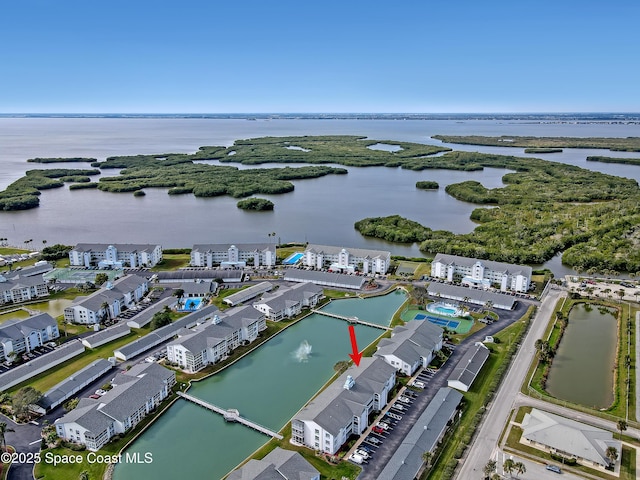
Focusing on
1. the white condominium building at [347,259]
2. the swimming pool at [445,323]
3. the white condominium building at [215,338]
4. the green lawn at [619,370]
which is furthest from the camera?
the white condominium building at [347,259]

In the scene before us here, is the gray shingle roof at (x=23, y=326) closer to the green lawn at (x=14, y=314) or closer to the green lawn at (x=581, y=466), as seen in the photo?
the green lawn at (x=14, y=314)

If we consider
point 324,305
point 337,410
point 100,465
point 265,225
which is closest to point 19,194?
point 265,225

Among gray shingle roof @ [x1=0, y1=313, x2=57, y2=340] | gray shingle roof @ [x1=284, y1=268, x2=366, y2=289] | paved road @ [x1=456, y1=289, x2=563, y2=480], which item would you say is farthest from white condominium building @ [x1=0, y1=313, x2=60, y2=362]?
paved road @ [x1=456, y1=289, x2=563, y2=480]

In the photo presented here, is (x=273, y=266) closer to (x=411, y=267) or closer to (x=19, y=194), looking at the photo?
(x=411, y=267)

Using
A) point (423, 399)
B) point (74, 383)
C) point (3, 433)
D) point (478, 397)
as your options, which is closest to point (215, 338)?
point (74, 383)

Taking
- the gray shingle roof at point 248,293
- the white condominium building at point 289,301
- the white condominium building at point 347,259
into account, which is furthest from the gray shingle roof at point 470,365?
the gray shingle roof at point 248,293

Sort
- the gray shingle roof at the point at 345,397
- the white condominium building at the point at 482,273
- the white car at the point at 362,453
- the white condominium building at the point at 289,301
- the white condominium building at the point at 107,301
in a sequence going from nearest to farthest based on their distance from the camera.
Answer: the white car at the point at 362,453 < the gray shingle roof at the point at 345,397 < the white condominium building at the point at 107,301 < the white condominium building at the point at 289,301 < the white condominium building at the point at 482,273

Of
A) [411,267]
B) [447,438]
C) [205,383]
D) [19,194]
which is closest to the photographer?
[447,438]
